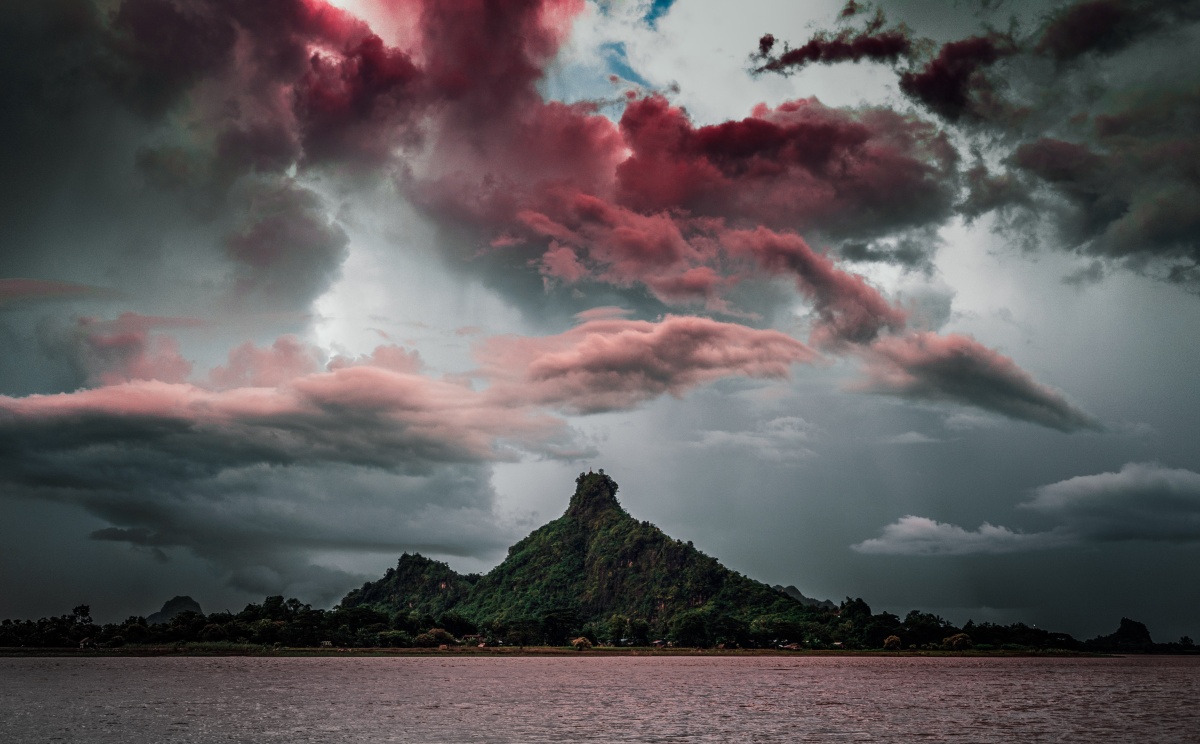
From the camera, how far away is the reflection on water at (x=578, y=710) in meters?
54.2

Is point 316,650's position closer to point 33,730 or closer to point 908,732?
point 33,730

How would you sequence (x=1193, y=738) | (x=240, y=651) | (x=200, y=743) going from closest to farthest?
(x=200, y=743)
(x=1193, y=738)
(x=240, y=651)

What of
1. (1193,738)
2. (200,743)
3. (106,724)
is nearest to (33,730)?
(106,724)

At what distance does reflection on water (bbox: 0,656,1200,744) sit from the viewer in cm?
5425

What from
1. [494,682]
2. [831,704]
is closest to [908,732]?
[831,704]

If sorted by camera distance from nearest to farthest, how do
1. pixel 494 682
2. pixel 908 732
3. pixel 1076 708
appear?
pixel 908 732 < pixel 1076 708 < pixel 494 682

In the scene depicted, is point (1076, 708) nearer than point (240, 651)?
Yes

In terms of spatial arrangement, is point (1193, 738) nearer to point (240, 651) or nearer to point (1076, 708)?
point (1076, 708)

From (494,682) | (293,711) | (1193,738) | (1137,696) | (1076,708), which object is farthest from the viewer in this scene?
(494,682)

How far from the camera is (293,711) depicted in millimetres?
69875

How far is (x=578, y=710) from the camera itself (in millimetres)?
72375

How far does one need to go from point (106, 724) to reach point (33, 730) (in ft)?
14.2

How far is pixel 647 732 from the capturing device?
5581cm

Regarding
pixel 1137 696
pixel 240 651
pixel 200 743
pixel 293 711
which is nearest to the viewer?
pixel 200 743
